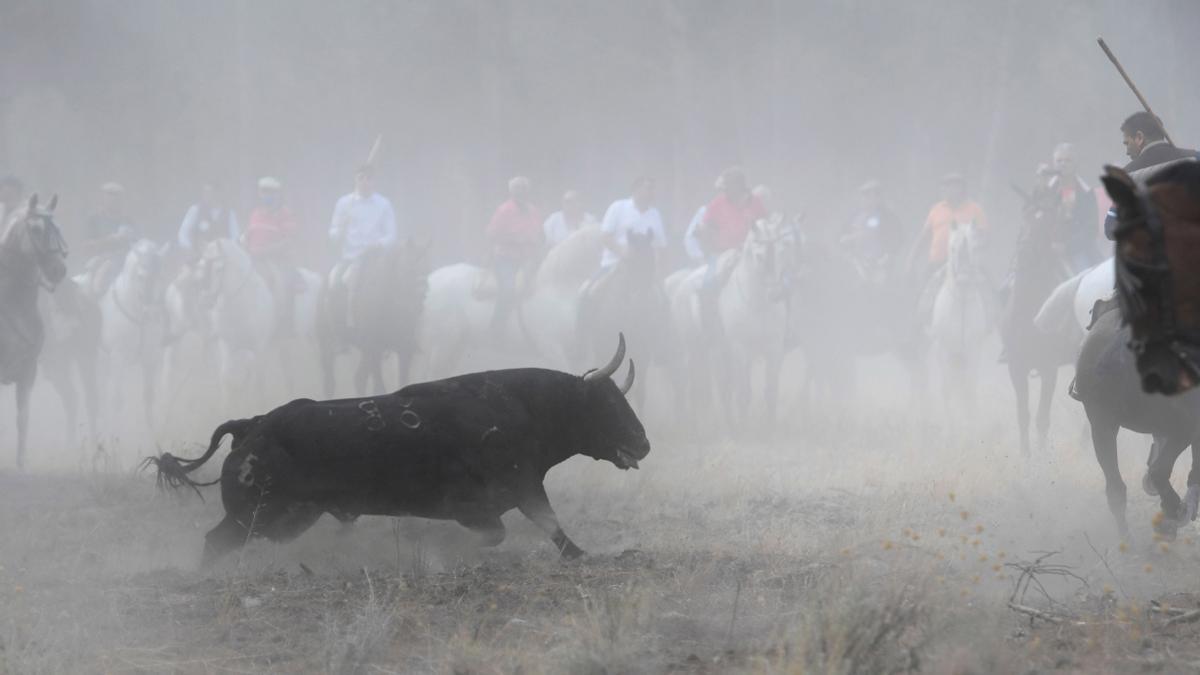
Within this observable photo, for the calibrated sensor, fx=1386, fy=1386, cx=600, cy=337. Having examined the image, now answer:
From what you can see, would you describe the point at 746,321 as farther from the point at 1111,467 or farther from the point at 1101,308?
the point at 1101,308

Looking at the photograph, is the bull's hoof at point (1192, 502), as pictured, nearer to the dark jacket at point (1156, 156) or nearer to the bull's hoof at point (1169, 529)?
the bull's hoof at point (1169, 529)

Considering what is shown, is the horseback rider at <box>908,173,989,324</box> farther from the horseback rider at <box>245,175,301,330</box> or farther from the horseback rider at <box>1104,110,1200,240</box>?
the horseback rider at <box>1104,110,1200,240</box>

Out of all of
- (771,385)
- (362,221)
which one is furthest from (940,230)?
(362,221)

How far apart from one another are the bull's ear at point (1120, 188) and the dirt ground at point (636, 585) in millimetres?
1719

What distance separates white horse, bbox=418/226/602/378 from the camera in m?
18.4

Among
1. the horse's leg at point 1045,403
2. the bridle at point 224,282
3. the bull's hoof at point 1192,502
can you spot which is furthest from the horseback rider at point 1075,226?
the bridle at point 224,282

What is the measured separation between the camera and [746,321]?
17.6 meters

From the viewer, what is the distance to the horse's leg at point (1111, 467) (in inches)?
348

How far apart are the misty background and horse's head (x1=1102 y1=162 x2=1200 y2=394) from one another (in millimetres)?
28563

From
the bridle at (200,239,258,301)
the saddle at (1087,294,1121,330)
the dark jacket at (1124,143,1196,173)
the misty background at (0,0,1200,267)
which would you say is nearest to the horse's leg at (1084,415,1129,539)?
the saddle at (1087,294,1121,330)

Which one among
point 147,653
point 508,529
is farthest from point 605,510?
point 147,653

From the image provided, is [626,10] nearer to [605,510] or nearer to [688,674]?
[605,510]

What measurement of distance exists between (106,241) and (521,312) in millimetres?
6338

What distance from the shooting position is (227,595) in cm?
678
